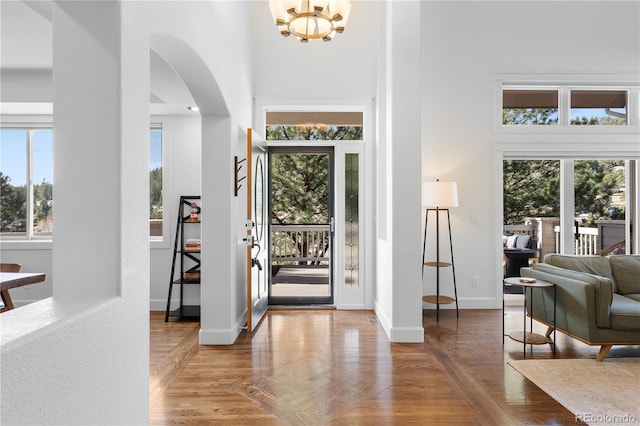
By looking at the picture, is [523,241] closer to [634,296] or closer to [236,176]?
[634,296]

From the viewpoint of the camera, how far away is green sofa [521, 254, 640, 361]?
321cm

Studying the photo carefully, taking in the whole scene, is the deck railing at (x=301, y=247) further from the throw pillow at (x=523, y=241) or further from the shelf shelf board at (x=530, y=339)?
the shelf shelf board at (x=530, y=339)

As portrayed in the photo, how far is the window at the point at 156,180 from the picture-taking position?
496 centimetres

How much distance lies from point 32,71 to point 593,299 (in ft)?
18.3

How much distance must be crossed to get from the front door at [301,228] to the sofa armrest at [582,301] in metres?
2.64

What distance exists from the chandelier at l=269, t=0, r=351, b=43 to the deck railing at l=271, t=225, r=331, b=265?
152 inches

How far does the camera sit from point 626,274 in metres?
3.89

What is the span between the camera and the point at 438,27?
5.07m

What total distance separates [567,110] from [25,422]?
608cm

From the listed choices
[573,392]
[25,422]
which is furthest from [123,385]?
[573,392]

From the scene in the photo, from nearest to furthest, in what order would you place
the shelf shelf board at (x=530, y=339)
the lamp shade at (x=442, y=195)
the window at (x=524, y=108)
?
the shelf shelf board at (x=530, y=339) → the lamp shade at (x=442, y=195) → the window at (x=524, y=108)

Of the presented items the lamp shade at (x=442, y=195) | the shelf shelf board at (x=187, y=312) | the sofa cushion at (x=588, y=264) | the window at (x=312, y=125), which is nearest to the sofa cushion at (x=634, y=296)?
the sofa cushion at (x=588, y=264)

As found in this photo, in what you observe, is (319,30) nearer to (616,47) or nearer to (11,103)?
(11,103)

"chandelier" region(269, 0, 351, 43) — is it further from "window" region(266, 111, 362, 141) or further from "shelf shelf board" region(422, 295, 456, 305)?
"shelf shelf board" region(422, 295, 456, 305)
